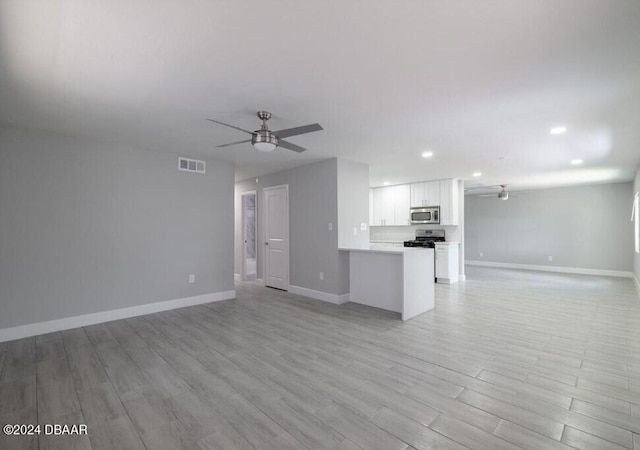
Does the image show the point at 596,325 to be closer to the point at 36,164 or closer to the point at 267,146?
the point at 267,146

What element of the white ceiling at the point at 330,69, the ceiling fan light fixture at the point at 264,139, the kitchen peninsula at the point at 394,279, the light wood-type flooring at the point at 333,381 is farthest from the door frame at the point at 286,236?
the ceiling fan light fixture at the point at 264,139

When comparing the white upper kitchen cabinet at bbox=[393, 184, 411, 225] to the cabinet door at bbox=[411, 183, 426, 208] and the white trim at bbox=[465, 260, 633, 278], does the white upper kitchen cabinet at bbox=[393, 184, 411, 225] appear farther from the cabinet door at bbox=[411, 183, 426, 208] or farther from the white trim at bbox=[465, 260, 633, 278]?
the white trim at bbox=[465, 260, 633, 278]

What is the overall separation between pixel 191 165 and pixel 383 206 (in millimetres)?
5345

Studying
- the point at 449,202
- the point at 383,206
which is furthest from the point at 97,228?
the point at 449,202

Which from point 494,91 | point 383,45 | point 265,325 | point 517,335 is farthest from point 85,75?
point 517,335

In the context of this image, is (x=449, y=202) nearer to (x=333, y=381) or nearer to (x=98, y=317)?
(x=333, y=381)

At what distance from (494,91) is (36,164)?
5.16 metres

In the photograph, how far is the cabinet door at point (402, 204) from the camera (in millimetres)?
7863

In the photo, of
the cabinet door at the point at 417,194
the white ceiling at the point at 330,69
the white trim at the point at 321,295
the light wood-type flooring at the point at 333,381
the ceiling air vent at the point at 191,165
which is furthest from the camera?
the cabinet door at the point at 417,194

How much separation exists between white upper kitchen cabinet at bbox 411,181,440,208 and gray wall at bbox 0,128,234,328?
4.95 m

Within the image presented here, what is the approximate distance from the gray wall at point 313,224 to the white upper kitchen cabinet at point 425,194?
3462 millimetres

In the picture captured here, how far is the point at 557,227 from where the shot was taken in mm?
8469

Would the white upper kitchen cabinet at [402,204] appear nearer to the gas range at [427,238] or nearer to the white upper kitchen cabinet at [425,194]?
the white upper kitchen cabinet at [425,194]

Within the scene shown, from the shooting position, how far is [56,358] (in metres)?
2.90
